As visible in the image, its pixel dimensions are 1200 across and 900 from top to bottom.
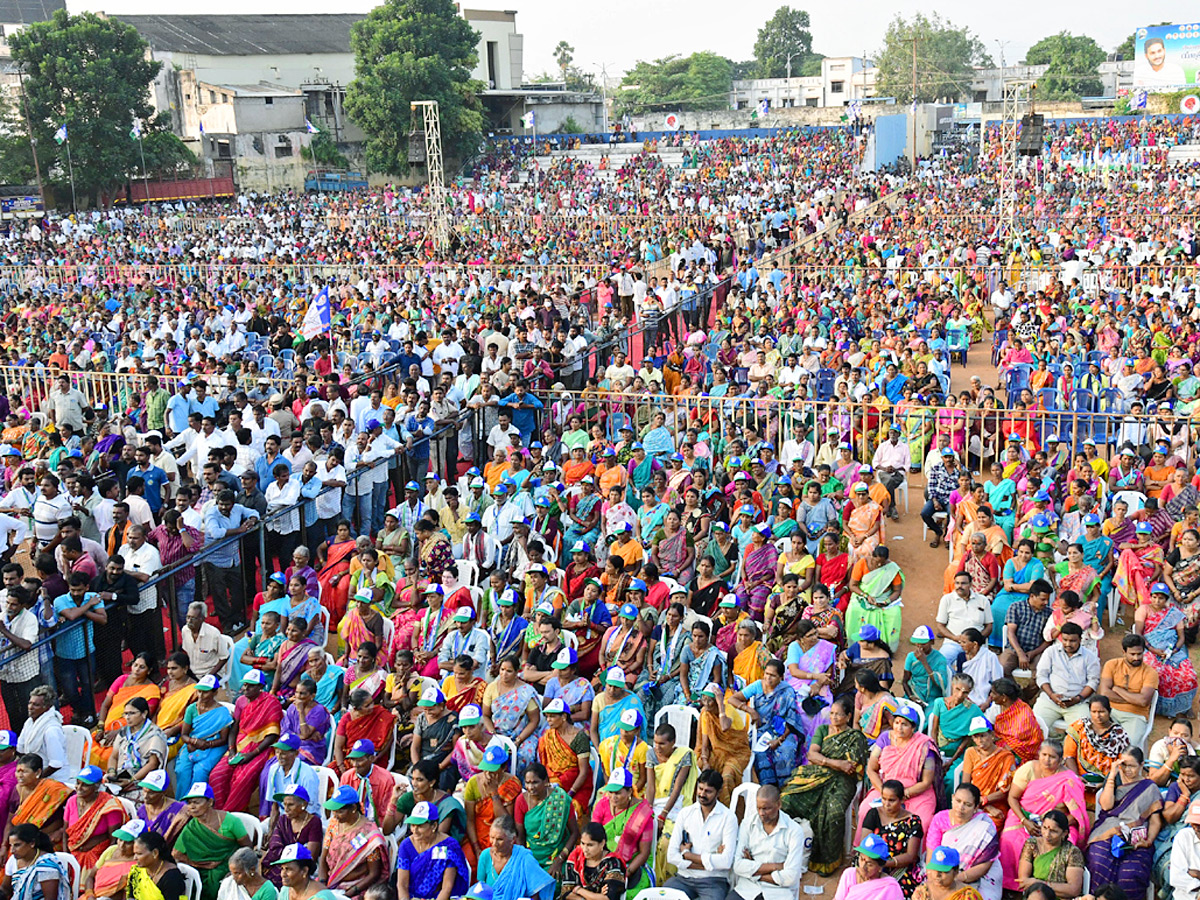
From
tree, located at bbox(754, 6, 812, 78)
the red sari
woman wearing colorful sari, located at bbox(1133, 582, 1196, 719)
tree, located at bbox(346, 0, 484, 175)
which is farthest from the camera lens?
tree, located at bbox(754, 6, 812, 78)

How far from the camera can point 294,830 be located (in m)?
6.18

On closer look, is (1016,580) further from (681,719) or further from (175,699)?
(175,699)

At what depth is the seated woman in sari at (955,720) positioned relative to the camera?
6477 mm

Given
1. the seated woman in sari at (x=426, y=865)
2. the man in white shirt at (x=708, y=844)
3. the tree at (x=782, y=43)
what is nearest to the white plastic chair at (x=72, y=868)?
the seated woman in sari at (x=426, y=865)

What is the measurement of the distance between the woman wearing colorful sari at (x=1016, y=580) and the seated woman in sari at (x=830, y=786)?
6.46 ft

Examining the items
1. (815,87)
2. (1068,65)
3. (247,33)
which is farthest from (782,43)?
(247,33)

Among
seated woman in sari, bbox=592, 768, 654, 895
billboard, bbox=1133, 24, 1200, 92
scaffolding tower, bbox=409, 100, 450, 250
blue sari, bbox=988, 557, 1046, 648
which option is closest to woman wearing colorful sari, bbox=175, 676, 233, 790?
seated woman in sari, bbox=592, 768, 654, 895

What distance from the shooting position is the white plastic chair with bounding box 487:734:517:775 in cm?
654

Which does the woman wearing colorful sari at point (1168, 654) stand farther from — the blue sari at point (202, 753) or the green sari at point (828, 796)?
the blue sari at point (202, 753)

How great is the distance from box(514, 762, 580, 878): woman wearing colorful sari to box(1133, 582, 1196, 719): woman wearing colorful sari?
3569mm

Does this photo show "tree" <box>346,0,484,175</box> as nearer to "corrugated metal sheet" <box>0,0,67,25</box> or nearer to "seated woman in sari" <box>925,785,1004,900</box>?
"corrugated metal sheet" <box>0,0,67,25</box>

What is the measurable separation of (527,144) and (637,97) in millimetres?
36640

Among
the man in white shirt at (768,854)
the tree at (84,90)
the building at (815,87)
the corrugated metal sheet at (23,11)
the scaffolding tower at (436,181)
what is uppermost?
the corrugated metal sheet at (23,11)

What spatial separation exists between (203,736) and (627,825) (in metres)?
2.57
